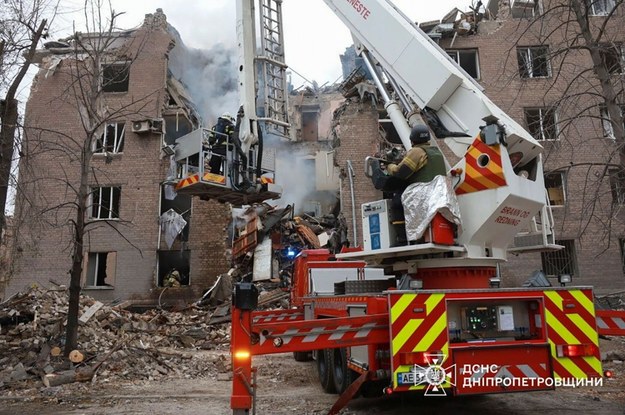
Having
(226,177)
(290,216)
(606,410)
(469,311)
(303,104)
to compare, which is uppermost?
(303,104)

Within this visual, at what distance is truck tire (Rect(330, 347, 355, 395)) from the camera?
6.64 meters

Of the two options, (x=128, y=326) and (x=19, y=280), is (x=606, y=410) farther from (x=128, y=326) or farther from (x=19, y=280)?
(x=19, y=280)

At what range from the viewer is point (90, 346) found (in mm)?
10164

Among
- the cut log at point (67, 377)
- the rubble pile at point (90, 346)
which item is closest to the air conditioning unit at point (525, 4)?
the rubble pile at point (90, 346)

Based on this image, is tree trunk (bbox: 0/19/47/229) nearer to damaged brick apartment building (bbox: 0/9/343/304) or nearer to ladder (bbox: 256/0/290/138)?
ladder (bbox: 256/0/290/138)

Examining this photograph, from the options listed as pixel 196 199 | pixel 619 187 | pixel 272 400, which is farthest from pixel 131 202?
pixel 619 187

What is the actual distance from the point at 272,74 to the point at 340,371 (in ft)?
16.8

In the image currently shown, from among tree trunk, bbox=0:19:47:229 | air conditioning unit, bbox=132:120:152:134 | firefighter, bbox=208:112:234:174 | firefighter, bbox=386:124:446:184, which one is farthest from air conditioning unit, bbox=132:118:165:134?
firefighter, bbox=386:124:446:184

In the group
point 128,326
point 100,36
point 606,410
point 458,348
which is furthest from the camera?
point 128,326

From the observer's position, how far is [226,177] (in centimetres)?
770

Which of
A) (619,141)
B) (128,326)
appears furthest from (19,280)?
(619,141)

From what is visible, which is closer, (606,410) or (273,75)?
(606,410)

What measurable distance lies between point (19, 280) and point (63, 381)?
12941 mm

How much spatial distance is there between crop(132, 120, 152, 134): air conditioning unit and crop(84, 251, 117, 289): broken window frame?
5.12m
